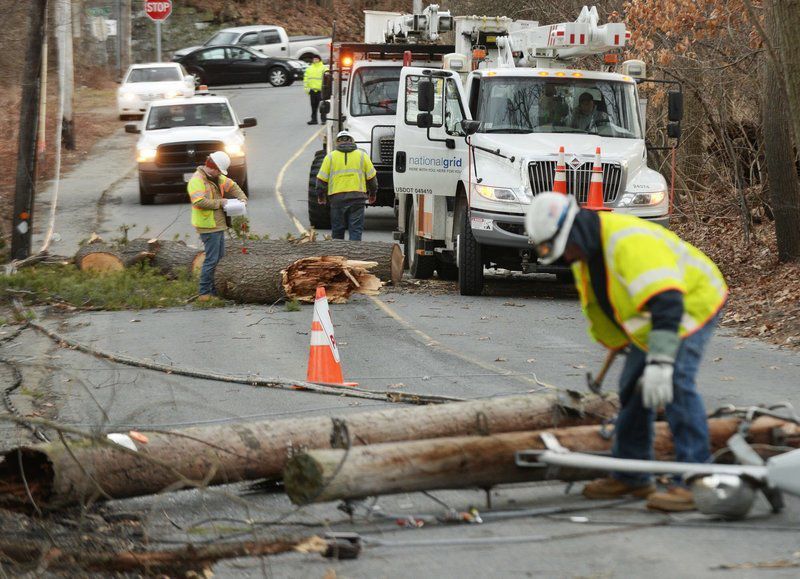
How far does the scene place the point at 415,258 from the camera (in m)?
18.0

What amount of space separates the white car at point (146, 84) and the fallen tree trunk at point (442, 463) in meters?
31.0

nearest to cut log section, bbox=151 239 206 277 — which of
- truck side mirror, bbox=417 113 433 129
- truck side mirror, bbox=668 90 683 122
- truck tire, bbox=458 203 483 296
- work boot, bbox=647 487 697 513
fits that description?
truck side mirror, bbox=417 113 433 129

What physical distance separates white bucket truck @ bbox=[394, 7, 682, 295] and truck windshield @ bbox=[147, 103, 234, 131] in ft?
32.2

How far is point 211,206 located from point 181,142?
33.4 ft

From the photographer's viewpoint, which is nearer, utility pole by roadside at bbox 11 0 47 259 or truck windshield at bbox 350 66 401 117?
utility pole by roadside at bbox 11 0 47 259

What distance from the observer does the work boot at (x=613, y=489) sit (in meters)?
6.21

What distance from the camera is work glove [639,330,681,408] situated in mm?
5414

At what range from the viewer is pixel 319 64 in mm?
35625

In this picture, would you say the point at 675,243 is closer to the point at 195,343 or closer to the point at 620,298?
the point at 620,298

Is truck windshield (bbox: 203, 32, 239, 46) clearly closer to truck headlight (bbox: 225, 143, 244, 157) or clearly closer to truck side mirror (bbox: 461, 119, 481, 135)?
truck headlight (bbox: 225, 143, 244, 157)

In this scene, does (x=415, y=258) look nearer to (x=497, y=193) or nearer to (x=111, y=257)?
(x=497, y=193)

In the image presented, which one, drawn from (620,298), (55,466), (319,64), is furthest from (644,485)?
(319,64)

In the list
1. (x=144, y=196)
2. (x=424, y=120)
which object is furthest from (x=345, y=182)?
(x=144, y=196)

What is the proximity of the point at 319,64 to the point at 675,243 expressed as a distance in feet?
101
